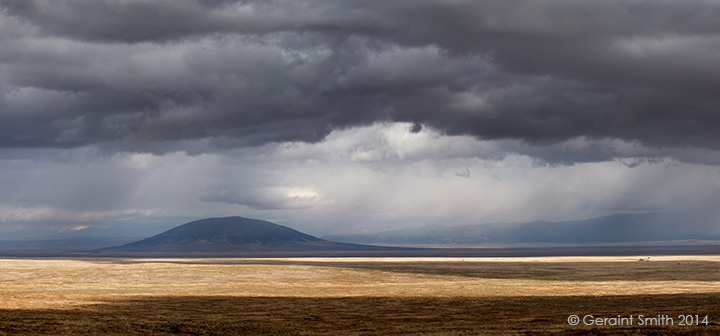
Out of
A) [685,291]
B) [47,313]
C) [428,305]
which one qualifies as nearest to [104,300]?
[47,313]

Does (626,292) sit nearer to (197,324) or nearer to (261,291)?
(261,291)

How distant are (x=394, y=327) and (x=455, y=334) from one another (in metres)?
5.43

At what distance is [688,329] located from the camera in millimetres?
37688

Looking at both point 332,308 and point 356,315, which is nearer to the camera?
point 356,315

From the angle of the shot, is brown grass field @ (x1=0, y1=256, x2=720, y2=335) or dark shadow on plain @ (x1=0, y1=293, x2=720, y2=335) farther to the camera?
brown grass field @ (x1=0, y1=256, x2=720, y2=335)

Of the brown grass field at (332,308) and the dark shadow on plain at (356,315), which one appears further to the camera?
the brown grass field at (332,308)

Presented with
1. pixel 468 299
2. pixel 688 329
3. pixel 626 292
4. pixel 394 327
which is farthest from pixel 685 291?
pixel 394 327

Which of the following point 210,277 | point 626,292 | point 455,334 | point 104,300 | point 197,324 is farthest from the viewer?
point 210,277

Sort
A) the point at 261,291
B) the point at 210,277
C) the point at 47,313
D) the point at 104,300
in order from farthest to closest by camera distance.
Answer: the point at 210,277 → the point at 261,291 → the point at 104,300 → the point at 47,313

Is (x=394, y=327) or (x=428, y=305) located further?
(x=428, y=305)

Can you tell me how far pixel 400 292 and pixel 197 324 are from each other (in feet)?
118

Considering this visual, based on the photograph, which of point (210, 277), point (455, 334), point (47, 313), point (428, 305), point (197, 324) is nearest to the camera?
point (455, 334)

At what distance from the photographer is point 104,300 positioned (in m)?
63.2

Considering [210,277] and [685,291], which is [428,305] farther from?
[210,277]
